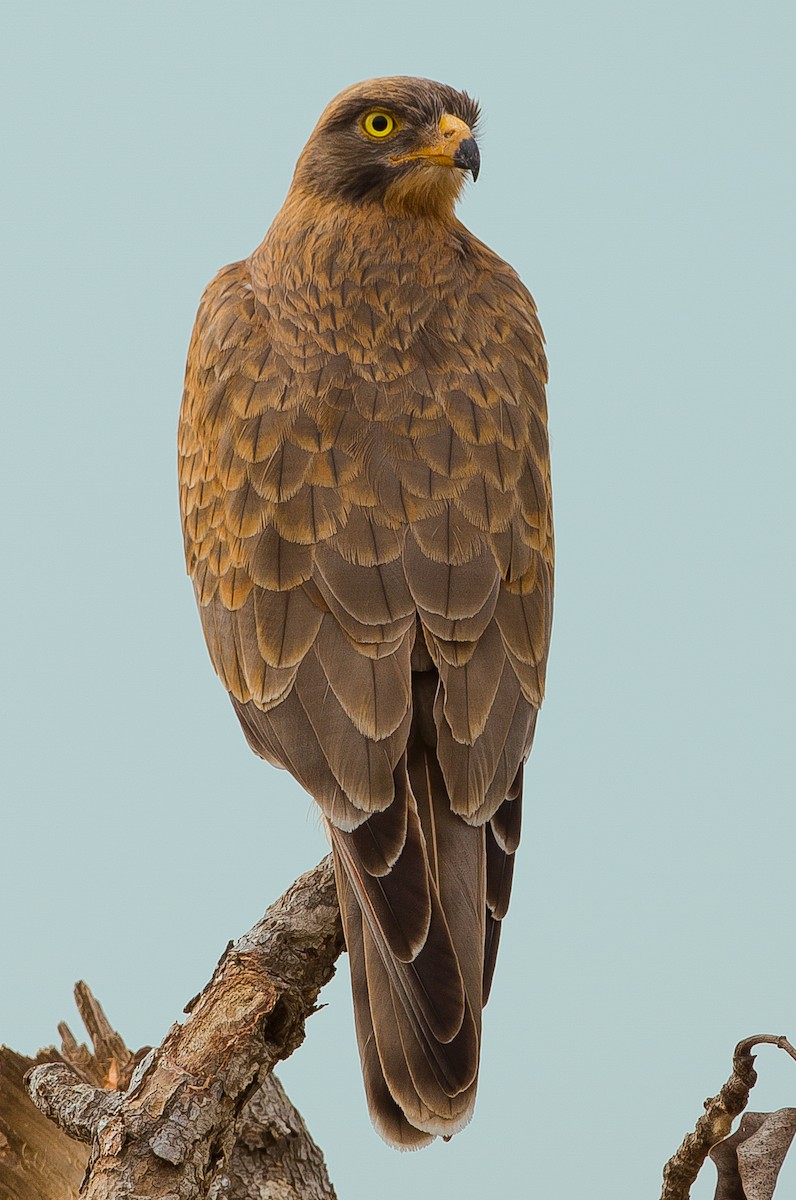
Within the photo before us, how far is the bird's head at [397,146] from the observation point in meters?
4.98

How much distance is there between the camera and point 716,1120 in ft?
13.1

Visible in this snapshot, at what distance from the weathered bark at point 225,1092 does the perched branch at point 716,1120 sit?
1.17 meters

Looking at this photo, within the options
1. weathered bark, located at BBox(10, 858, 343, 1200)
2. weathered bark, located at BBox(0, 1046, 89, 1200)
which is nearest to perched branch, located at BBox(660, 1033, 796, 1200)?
weathered bark, located at BBox(10, 858, 343, 1200)

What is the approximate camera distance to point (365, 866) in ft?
13.3

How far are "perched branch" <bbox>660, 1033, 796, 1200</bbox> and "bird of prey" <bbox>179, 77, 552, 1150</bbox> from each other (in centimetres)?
66

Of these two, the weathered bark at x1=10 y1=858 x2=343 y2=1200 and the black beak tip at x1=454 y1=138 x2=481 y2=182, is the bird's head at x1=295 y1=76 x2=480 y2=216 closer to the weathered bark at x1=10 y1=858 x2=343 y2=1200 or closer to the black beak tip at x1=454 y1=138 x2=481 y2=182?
the black beak tip at x1=454 y1=138 x2=481 y2=182

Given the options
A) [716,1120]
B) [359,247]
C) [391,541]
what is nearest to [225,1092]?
[716,1120]

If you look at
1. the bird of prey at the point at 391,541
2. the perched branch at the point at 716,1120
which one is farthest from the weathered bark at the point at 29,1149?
the perched branch at the point at 716,1120

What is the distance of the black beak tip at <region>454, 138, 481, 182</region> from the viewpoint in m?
4.91

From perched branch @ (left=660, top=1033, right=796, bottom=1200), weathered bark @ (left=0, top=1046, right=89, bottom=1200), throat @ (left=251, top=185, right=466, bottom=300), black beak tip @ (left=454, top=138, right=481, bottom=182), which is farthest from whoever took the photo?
weathered bark @ (left=0, top=1046, right=89, bottom=1200)

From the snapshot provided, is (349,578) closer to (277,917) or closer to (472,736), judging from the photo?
(472,736)

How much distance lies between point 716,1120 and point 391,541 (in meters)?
1.83

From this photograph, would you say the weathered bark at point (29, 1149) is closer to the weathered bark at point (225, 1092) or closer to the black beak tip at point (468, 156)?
the weathered bark at point (225, 1092)

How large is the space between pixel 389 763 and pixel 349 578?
0.58m
